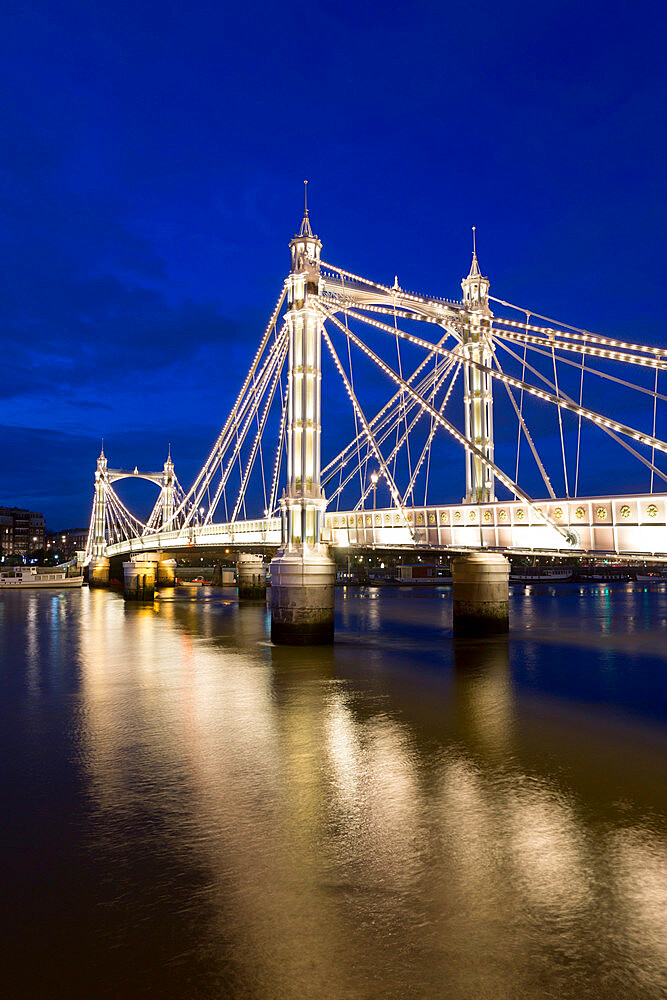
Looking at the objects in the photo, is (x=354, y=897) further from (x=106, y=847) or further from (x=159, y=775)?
(x=159, y=775)

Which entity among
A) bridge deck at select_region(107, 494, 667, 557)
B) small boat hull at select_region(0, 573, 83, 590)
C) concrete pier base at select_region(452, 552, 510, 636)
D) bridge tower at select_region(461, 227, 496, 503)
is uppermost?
bridge tower at select_region(461, 227, 496, 503)

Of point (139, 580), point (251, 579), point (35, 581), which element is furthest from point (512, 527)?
point (35, 581)

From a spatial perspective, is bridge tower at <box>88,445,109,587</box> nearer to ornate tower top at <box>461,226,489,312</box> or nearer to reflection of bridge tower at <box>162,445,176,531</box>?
reflection of bridge tower at <box>162,445,176,531</box>

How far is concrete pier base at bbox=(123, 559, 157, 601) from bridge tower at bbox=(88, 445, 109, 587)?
84.3ft

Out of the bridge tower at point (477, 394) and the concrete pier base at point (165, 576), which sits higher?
the bridge tower at point (477, 394)

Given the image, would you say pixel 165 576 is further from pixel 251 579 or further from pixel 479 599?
pixel 479 599

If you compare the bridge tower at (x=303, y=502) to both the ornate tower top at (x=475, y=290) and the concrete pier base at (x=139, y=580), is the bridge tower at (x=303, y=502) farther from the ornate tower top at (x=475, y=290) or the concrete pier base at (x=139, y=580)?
the concrete pier base at (x=139, y=580)

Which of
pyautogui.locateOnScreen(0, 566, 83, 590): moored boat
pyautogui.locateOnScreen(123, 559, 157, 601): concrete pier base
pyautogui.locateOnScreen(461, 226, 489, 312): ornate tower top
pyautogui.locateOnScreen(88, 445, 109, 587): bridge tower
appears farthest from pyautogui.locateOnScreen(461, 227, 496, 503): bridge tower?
pyautogui.locateOnScreen(0, 566, 83, 590): moored boat

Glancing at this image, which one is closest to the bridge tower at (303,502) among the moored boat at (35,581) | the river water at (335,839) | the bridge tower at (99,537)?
the river water at (335,839)

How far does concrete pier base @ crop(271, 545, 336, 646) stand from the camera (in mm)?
29062

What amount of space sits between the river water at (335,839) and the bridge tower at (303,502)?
A: 565cm

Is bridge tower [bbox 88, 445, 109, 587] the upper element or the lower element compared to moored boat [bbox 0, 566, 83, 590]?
upper

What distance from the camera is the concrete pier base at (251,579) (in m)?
69.4

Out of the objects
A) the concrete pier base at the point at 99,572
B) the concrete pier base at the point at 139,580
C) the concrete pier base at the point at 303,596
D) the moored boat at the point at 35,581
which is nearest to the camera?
the concrete pier base at the point at 303,596
